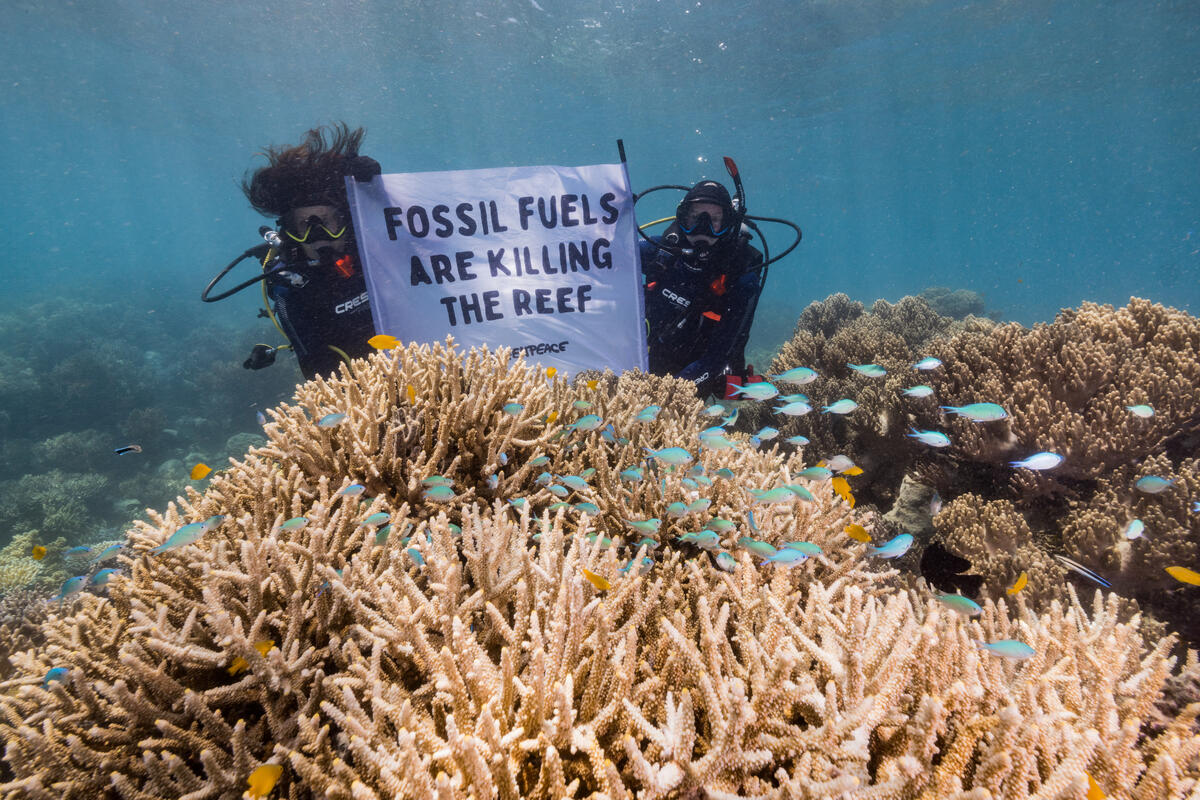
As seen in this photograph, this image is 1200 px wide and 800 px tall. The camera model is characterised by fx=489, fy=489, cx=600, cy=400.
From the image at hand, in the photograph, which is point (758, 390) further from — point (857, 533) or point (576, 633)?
point (576, 633)

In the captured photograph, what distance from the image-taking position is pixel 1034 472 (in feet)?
13.9

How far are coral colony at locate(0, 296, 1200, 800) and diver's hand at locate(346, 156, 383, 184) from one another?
252cm

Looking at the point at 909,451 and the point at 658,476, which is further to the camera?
the point at 909,451

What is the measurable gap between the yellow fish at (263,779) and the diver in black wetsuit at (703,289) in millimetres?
5448

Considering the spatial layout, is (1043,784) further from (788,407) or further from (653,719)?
(788,407)

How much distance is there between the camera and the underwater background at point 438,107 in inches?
610

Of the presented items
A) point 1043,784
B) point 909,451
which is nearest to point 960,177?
point 909,451

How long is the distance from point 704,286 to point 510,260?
9.71ft

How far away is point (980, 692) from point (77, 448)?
19.6 m

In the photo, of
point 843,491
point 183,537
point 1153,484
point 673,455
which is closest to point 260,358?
point 183,537

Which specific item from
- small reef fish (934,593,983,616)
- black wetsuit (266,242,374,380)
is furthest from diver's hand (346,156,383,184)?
small reef fish (934,593,983,616)

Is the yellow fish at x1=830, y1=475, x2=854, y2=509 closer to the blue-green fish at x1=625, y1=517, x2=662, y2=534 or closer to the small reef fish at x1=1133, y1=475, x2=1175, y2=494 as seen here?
the blue-green fish at x1=625, y1=517, x2=662, y2=534

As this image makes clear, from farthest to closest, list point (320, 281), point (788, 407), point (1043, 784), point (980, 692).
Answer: point (320, 281)
point (788, 407)
point (980, 692)
point (1043, 784)

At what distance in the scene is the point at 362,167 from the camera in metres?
4.96
